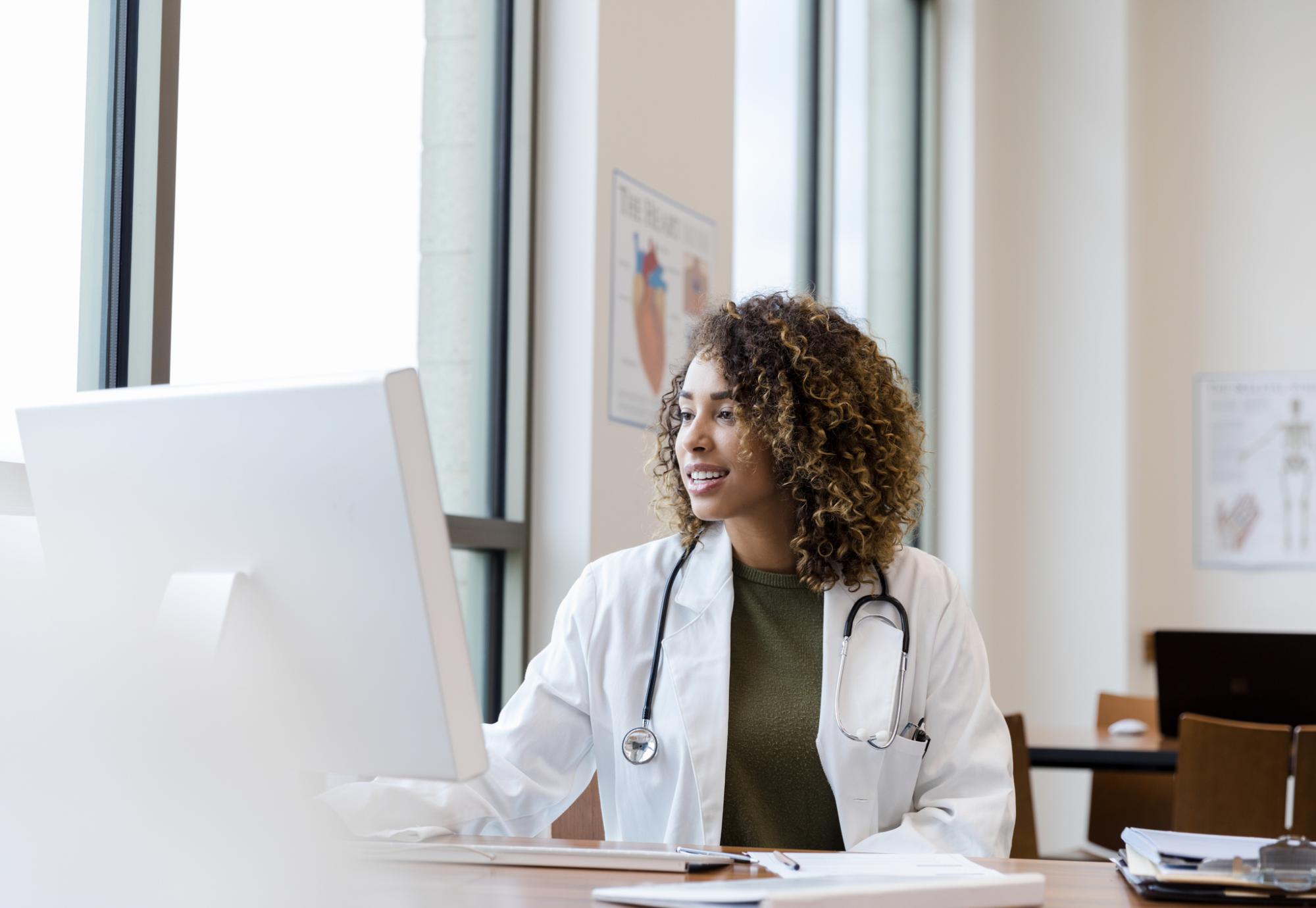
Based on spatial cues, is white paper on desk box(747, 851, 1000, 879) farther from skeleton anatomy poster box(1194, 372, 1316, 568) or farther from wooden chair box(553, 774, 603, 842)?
skeleton anatomy poster box(1194, 372, 1316, 568)

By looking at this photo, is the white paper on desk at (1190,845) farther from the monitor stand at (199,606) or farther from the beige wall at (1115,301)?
the beige wall at (1115,301)

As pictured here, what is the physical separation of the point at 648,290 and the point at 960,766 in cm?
171

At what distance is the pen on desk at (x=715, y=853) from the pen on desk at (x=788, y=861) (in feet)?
0.09

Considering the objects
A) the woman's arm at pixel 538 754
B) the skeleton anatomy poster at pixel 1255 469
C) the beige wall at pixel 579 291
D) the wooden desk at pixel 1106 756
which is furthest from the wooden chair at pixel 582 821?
the skeleton anatomy poster at pixel 1255 469

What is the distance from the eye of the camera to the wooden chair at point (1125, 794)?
375 centimetres

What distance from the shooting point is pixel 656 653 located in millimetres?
1703

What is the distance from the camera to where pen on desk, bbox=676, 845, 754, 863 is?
4.03 feet

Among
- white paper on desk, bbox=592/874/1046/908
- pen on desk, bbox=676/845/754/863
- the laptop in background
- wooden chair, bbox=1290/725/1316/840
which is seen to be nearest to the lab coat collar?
pen on desk, bbox=676/845/754/863

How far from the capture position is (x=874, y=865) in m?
1.15

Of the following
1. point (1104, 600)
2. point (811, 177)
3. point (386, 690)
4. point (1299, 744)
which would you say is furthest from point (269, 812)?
point (1104, 600)

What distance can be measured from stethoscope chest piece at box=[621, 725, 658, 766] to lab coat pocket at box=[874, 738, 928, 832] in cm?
27

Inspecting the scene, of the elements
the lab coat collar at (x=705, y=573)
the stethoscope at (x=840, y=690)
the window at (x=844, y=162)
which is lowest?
the stethoscope at (x=840, y=690)

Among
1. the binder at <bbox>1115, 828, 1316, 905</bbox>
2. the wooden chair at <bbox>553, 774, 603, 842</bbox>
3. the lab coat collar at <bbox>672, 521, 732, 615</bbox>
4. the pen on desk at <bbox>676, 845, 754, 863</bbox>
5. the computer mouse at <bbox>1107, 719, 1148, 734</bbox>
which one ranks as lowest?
the computer mouse at <bbox>1107, 719, 1148, 734</bbox>

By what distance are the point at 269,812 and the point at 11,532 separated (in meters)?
0.29
